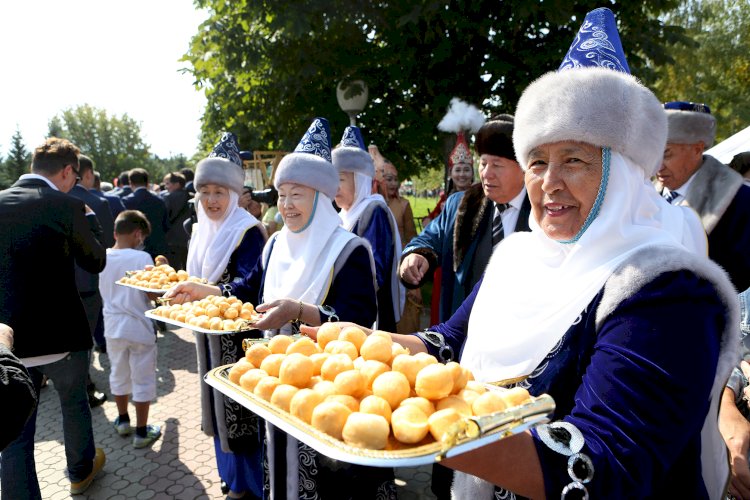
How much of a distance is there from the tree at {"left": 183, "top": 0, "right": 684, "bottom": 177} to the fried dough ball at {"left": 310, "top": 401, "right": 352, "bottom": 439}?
6970mm

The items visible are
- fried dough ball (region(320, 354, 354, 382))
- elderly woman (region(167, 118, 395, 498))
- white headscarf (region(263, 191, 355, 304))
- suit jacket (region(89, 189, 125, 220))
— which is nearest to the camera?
fried dough ball (region(320, 354, 354, 382))

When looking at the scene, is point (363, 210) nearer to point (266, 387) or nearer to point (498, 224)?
point (498, 224)

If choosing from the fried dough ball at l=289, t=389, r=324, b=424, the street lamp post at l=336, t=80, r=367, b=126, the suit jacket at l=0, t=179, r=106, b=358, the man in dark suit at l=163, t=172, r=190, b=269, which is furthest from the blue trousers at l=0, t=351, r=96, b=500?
the street lamp post at l=336, t=80, r=367, b=126

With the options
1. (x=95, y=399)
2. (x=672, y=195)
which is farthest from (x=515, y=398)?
(x=95, y=399)

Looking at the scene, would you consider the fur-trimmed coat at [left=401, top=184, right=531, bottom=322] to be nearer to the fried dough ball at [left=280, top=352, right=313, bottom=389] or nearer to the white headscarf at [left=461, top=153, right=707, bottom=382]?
the white headscarf at [left=461, top=153, right=707, bottom=382]

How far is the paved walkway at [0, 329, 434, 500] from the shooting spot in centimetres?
388

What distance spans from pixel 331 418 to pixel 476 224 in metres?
2.36

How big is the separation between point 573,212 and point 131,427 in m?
4.99

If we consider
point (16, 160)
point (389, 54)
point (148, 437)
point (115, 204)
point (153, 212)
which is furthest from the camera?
point (16, 160)

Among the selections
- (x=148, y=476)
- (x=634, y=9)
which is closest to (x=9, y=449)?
(x=148, y=476)

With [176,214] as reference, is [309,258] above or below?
above

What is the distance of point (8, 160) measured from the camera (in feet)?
148

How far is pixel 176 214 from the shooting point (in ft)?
30.1

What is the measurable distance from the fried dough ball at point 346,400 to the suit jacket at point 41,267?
10.5 feet
